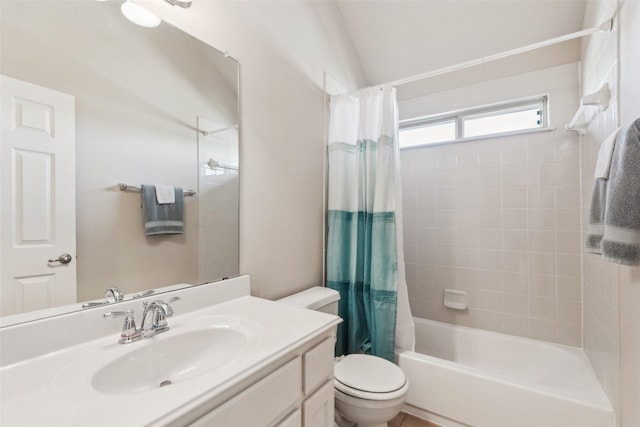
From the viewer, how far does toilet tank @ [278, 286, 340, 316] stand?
4.87ft

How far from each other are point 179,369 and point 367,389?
831mm

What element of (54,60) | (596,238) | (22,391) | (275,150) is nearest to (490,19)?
(596,238)

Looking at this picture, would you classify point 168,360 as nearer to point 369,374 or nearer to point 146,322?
point 146,322

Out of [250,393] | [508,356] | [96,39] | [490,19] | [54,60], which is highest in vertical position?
[490,19]

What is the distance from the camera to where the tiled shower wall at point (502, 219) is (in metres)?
1.90

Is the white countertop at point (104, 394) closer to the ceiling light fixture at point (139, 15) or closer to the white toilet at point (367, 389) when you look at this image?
the white toilet at point (367, 389)

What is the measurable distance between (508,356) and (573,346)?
40 cm

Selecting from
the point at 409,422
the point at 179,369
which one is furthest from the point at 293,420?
the point at 409,422

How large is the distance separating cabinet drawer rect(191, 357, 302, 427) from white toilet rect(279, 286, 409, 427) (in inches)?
20.8

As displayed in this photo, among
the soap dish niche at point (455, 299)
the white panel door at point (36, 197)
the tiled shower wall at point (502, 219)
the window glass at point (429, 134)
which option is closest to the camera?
the white panel door at point (36, 197)

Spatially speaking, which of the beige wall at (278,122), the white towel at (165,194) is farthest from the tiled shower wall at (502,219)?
the white towel at (165,194)

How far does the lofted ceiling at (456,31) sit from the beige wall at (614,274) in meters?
0.18

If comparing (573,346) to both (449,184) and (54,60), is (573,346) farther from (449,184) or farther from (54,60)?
(54,60)

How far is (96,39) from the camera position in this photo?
0.91m
